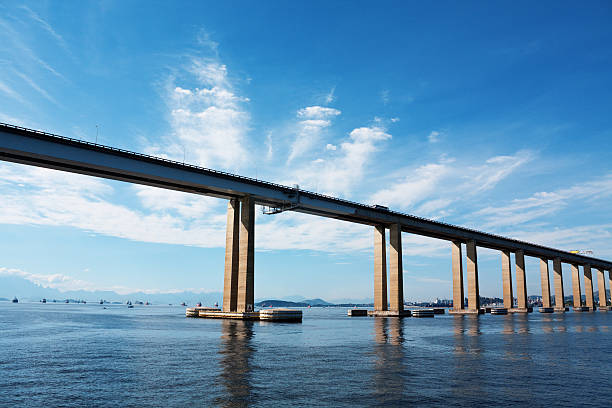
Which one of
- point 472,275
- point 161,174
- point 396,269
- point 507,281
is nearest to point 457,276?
point 472,275

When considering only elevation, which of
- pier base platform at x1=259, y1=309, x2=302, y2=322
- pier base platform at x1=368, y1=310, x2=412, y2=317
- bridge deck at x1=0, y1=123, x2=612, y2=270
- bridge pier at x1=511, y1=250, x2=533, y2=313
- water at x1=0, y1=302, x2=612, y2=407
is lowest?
pier base platform at x1=368, y1=310, x2=412, y2=317

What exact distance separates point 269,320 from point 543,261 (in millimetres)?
143523

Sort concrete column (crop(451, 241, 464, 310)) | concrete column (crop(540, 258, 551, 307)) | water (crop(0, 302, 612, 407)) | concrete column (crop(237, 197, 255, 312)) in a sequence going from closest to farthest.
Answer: water (crop(0, 302, 612, 407))
concrete column (crop(237, 197, 255, 312))
concrete column (crop(451, 241, 464, 310))
concrete column (crop(540, 258, 551, 307))

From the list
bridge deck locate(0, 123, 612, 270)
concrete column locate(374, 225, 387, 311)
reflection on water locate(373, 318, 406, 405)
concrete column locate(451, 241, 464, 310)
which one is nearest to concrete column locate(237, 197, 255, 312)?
bridge deck locate(0, 123, 612, 270)

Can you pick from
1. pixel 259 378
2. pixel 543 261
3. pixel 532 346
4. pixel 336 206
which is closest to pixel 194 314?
pixel 336 206

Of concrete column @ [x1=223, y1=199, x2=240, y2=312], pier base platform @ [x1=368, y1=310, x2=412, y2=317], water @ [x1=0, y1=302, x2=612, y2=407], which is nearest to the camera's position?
water @ [x1=0, y1=302, x2=612, y2=407]

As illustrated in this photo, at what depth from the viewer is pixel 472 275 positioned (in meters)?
138

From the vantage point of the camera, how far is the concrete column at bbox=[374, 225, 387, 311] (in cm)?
11038

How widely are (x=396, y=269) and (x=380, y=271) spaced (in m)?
4.68

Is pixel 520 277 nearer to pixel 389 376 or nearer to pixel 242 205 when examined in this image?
pixel 242 205

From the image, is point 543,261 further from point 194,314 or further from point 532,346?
point 532,346

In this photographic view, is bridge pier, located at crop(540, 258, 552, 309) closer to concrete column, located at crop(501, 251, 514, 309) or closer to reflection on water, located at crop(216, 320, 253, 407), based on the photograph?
concrete column, located at crop(501, 251, 514, 309)

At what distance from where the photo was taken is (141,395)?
1834 cm

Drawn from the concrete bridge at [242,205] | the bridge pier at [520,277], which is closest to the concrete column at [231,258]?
the concrete bridge at [242,205]
